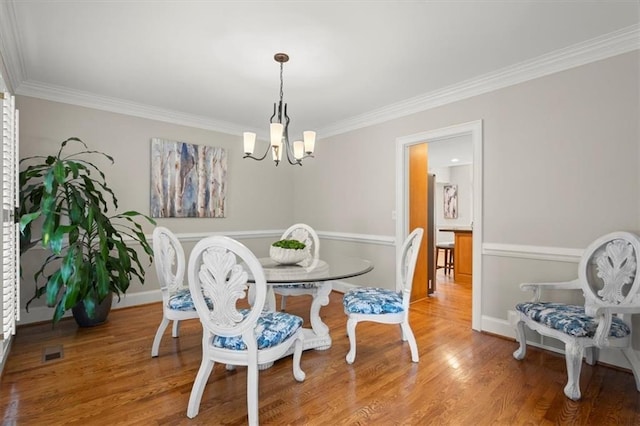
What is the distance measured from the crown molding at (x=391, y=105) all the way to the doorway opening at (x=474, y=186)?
31cm

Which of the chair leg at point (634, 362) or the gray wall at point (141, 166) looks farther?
the gray wall at point (141, 166)

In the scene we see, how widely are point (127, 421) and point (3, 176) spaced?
59.6 inches

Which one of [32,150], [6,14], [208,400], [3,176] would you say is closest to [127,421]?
[208,400]

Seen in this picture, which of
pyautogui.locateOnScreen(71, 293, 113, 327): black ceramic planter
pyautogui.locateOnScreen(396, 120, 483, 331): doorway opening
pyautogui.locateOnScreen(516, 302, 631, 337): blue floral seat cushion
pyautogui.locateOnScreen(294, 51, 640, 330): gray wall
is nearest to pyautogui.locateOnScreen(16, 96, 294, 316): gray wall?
pyautogui.locateOnScreen(71, 293, 113, 327): black ceramic planter

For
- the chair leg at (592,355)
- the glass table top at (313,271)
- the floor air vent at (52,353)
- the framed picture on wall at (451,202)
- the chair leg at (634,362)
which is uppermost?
the framed picture on wall at (451,202)

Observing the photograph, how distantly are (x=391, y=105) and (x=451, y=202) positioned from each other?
18.8 feet

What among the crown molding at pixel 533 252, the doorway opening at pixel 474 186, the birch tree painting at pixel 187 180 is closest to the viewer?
the crown molding at pixel 533 252

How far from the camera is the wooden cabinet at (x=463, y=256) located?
523cm

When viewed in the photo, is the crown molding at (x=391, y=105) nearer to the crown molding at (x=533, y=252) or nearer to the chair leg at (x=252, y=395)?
the crown molding at (x=533, y=252)

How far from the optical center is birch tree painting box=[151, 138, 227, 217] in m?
3.96

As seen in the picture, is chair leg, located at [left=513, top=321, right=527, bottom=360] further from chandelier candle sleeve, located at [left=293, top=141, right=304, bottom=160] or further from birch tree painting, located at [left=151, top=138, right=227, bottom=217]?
birch tree painting, located at [left=151, top=138, right=227, bottom=217]

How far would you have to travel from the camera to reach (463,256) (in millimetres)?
5328

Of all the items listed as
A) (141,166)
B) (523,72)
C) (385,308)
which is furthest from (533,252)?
(141,166)

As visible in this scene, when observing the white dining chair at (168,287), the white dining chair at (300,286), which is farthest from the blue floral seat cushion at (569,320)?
the white dining chair at (168,287)
